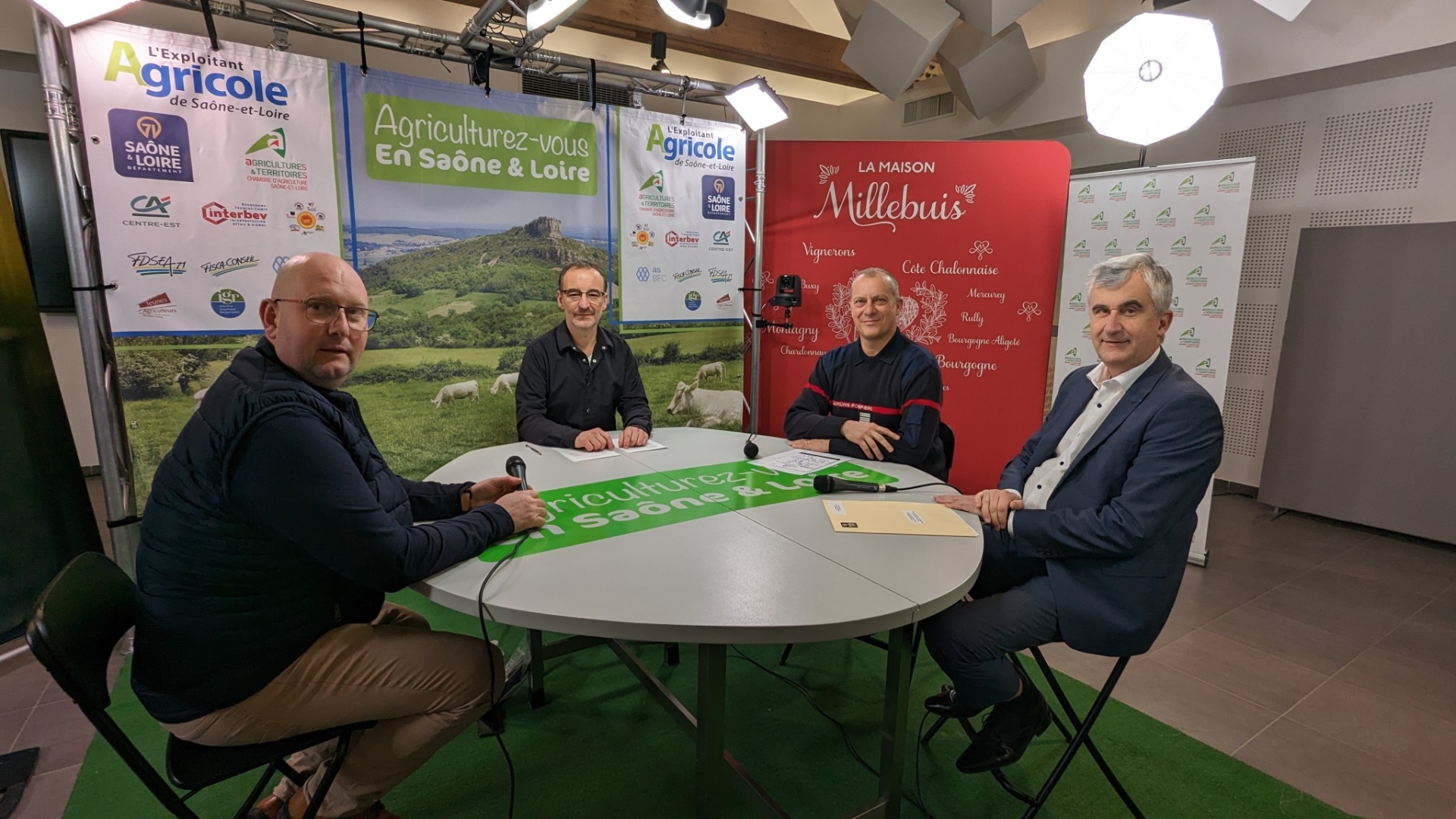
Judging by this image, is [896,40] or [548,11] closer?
[548,11]

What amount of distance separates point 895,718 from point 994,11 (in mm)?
4678

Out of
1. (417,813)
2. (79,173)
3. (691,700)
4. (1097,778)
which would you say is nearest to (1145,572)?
(1097,778)

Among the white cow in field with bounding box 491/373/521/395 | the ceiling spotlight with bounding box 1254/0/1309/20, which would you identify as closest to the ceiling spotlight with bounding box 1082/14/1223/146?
the ceiling spotlight with bounding box 1254/0/1309/20

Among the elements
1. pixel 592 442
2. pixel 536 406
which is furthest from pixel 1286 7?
pixel 536 406

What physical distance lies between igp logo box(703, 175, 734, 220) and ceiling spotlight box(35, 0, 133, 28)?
2.79 metres

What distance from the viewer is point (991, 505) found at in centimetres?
181

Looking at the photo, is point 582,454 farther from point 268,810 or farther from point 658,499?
point 268,810

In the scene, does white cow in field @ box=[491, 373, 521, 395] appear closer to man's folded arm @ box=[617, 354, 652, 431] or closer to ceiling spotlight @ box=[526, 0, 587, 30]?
man's folded arm @ box=[617, 354, 652, 431]

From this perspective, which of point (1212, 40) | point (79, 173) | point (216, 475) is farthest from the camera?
point (1212, 40)

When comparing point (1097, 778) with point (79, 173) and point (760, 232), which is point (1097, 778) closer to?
point (760, 232)

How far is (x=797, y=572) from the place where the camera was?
139cm

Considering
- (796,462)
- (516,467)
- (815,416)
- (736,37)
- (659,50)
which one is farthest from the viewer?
(736,37)

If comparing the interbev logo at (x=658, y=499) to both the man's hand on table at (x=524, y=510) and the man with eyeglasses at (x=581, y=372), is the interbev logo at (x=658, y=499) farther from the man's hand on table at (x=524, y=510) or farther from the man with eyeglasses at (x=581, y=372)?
the man with eyeglasses at (x=581, y=372)

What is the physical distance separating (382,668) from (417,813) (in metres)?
0.69
